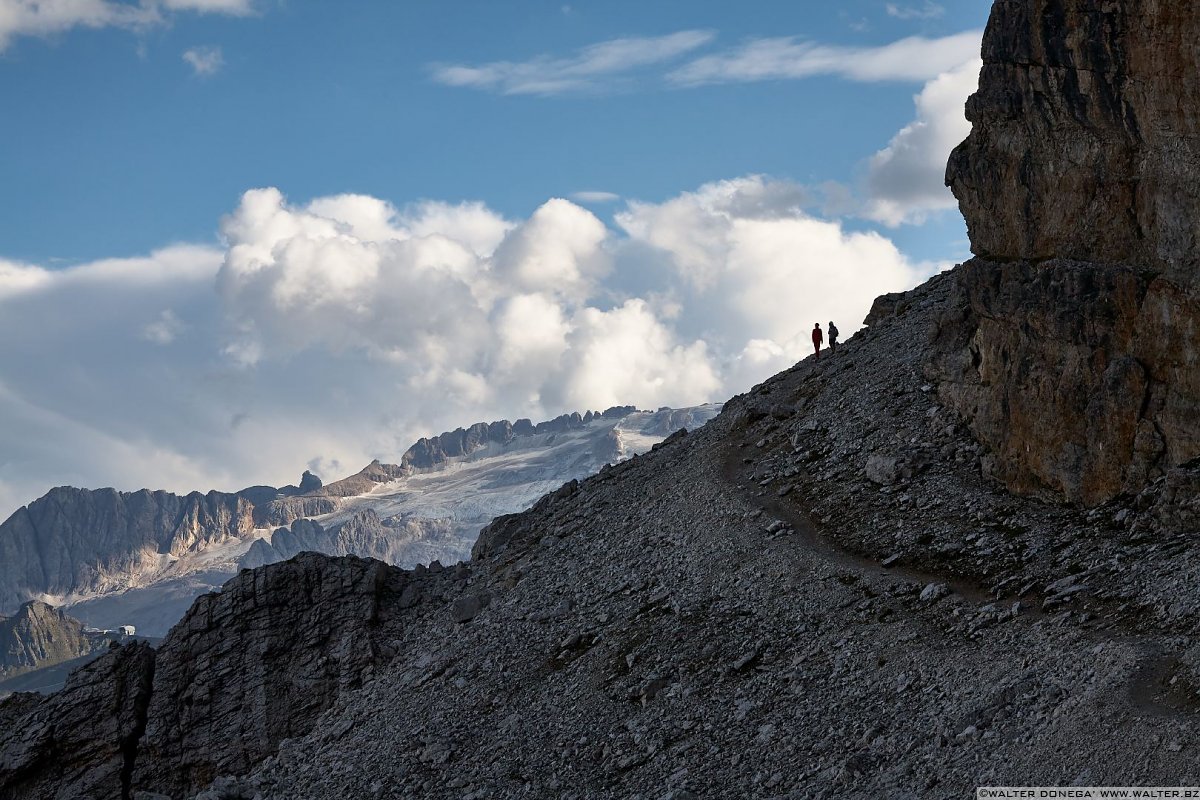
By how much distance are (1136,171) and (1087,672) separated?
23369mm

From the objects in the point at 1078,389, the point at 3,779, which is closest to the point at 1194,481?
the point at 1078,389

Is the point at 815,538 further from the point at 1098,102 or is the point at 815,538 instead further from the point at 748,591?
the point at 1098,102

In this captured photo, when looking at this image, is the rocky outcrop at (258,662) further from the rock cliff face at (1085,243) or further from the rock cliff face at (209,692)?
the rock cliff face at (1085,243)

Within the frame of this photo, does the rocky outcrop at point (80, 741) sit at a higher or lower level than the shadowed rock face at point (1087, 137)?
lower

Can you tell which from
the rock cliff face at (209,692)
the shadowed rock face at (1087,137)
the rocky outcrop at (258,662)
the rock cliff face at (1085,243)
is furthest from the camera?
the rock cliff face at (209,692)

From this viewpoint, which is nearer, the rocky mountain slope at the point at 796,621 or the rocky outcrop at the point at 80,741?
the rocky mountain slope at the point at 796,621

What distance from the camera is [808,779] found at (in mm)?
37938

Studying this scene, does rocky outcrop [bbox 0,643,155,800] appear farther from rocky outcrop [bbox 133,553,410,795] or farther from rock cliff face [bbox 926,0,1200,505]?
rock cliff face [bbox 926,0,1200,505]

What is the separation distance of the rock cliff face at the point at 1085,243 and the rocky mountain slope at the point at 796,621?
0.18 meters

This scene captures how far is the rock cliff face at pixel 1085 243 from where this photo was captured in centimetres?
4775

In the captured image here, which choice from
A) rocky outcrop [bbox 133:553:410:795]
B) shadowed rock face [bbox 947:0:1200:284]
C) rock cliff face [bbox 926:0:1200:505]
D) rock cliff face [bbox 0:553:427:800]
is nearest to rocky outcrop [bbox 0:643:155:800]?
rock cliff face [bbox 0:553:427:800]

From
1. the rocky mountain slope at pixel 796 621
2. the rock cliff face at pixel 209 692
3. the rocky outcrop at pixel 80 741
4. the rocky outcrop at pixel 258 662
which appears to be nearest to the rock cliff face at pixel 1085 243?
the rocky mountain slope at pixel 796 621

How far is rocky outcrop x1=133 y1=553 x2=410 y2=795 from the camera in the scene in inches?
2479

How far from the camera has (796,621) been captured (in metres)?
48.7
